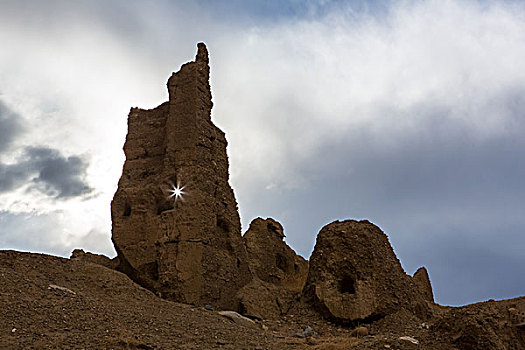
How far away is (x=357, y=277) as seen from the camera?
1212 centimetres

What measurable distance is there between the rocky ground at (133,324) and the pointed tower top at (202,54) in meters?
6.95

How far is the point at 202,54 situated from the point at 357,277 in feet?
26.0

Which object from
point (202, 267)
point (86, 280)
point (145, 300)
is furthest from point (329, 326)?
point (86, 280)

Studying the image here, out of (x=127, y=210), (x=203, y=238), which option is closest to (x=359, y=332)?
(x=203, y=238)

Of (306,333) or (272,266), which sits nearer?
(306,333)

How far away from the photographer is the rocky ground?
6.97m

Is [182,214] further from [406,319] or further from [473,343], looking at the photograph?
[473,343]

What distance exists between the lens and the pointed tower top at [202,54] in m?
14.3

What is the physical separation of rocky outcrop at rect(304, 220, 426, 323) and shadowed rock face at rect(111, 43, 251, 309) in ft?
7.70

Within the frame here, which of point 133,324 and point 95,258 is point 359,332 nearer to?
point 133,324

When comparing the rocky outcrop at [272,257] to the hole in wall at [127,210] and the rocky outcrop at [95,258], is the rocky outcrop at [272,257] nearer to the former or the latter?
the rocky outcrop at [95,258]

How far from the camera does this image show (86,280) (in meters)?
10.2

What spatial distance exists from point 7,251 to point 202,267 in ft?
14.2

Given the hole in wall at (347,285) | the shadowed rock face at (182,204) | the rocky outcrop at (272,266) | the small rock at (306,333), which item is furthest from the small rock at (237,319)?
the hole in wall at (347,285)
